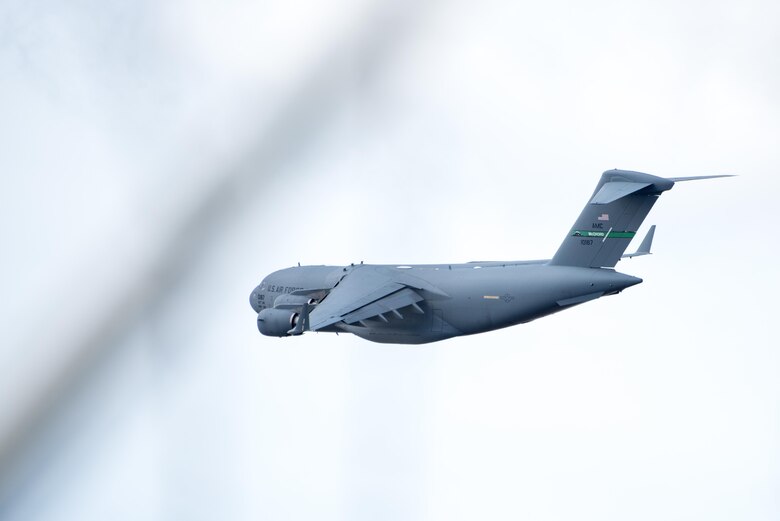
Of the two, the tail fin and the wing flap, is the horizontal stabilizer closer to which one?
the tail fin

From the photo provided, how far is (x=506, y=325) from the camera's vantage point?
2719cm

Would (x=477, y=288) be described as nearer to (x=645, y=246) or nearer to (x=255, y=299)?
(x=645, y=246)

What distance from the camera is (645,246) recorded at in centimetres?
2980

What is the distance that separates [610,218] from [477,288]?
2.90 m

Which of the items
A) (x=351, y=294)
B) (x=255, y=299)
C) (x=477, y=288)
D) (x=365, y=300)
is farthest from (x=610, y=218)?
(x=255, y=299)

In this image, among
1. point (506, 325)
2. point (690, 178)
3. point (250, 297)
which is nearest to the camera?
point (690, 178)

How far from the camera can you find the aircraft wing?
88.7 ft

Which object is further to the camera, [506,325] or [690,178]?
[506,325]

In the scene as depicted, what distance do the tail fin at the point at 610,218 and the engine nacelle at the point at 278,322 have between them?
5257 millimetres

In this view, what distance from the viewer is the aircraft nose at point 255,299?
104ft

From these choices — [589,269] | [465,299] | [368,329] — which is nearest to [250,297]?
[368,329]

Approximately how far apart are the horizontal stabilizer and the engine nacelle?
251 inches

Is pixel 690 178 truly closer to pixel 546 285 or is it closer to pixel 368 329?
pixel 546 285

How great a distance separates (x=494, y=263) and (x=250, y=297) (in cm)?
588
